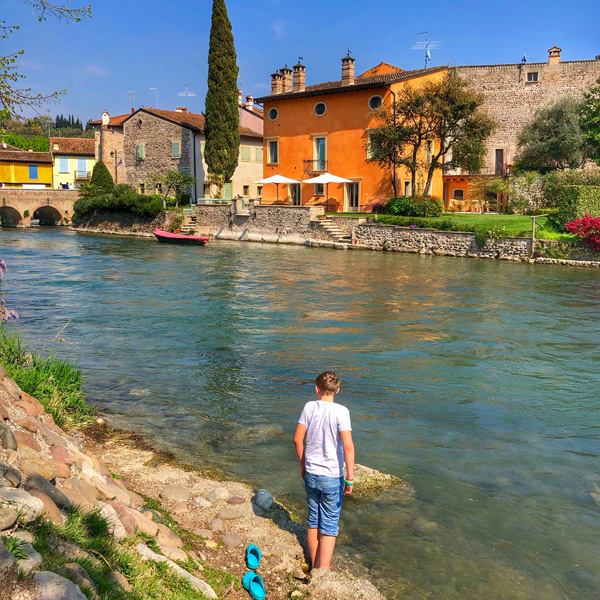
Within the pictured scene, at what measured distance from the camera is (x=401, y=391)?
32.7 ft

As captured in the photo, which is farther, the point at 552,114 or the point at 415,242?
the point at 552,114

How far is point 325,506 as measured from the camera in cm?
507

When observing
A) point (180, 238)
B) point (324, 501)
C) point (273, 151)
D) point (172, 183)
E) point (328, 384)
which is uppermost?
point (273, 151)

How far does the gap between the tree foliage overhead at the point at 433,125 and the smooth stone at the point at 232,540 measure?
3030 centimetres

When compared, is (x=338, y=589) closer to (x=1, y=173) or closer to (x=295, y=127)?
(x=295, y=127)

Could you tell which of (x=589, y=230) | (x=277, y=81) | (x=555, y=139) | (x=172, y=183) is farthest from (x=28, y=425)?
(x=172, y=183)

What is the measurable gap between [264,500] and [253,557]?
3.32 feet

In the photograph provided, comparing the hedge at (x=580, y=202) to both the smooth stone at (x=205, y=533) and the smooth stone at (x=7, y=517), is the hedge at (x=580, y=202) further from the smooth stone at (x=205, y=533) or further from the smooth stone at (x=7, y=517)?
the smooth stone at (x=7, y=517)

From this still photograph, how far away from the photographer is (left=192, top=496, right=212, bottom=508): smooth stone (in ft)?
19.5

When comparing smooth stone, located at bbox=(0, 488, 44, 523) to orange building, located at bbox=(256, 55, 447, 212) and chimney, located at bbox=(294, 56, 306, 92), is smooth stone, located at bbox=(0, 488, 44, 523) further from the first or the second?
chimney, located at bbox=(294, 56, 306, 92)

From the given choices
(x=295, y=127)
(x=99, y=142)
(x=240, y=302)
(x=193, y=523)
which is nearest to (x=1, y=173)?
(x=99, y=142)

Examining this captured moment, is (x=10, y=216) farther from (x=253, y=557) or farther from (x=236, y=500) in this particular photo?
(x=253, y=557)

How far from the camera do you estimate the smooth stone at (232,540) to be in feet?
17.3

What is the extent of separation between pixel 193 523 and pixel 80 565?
2.11 m
